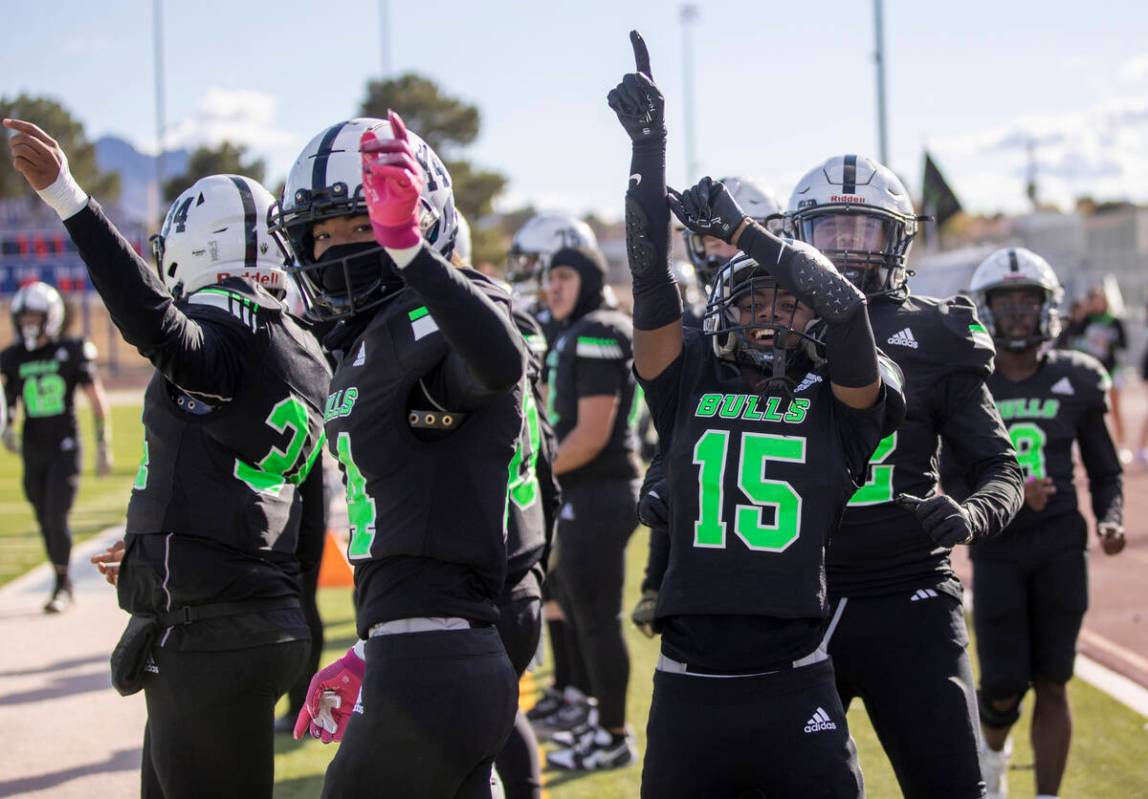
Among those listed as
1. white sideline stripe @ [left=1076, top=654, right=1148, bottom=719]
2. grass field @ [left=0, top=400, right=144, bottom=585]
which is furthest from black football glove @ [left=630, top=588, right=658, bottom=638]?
grass field @ [left=0, top=400, right=144, bottom=585]

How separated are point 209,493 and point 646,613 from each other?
4.02 ft

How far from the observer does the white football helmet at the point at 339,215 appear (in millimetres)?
2838

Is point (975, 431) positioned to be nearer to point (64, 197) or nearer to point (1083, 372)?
point (1083, 372)

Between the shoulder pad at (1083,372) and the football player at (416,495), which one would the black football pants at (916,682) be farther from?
the shoulder pad at (1083,372)

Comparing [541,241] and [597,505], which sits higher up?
[541,241]

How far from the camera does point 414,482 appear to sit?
8.58 feet

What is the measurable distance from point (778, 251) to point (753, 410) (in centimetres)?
40

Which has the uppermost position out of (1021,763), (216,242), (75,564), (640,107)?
(640,107)

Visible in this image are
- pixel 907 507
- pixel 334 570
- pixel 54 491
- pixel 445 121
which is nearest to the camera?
pixel 907 507

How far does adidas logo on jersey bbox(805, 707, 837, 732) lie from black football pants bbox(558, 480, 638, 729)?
8.65 ft

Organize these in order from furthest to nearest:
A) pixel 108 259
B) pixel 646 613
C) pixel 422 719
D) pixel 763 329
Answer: pixel 646 613
pixel 763 329
pixel 108 259
pixel 422 719

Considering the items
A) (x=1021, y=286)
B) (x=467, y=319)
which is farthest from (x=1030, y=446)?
(x=467, y=319)

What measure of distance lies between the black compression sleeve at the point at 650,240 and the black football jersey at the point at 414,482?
0.43 metres

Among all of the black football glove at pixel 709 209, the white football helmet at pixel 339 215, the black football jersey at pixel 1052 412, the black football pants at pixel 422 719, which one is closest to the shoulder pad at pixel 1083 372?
the black football jersey at pixel 1052 412
